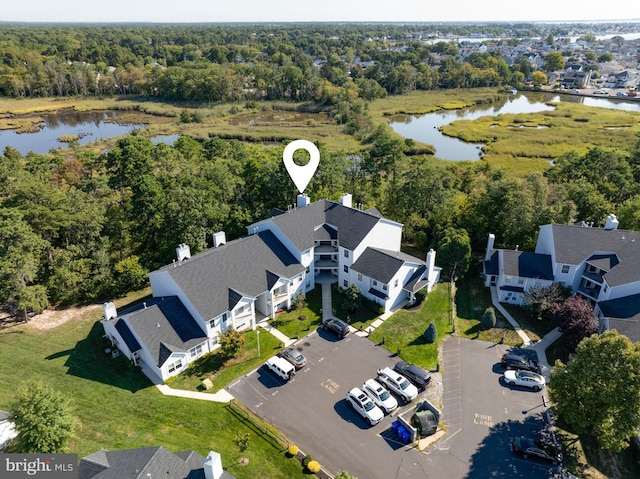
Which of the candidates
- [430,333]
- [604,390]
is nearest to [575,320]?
[604,390]

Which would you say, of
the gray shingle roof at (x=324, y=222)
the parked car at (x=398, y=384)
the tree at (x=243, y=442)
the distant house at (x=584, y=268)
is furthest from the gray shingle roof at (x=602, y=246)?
the tree at (x=243, y=442)

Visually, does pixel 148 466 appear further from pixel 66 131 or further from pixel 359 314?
pixel 66 131

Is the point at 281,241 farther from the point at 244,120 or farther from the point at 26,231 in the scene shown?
the point at 244,120

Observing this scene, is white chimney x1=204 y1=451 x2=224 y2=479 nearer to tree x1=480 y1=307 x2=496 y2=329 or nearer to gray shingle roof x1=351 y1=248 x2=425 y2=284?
gray shingle roof x1=351 y1=248 x2=425 y2=284

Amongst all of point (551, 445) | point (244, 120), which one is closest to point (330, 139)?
point (244, 120)

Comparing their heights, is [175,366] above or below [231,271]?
below

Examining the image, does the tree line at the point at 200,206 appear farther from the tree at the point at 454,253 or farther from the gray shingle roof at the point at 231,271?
the gray shingle roof at the point at 231,271
